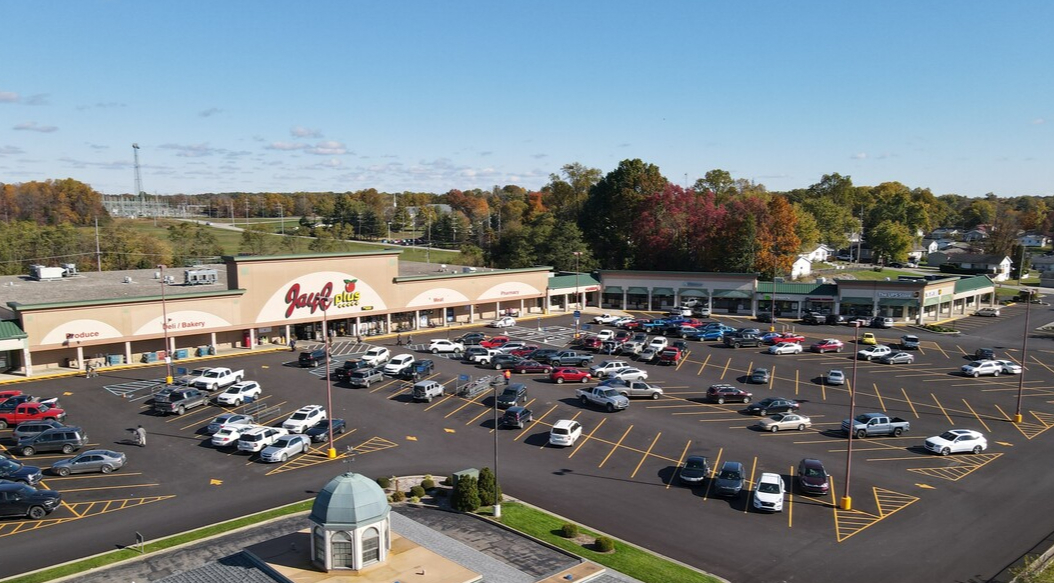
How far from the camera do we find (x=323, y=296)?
63.2 metres

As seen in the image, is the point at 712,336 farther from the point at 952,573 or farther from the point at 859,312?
the point at 952,573

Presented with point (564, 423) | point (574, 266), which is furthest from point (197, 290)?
point (574, 266)

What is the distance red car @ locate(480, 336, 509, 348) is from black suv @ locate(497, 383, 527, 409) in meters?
15.6

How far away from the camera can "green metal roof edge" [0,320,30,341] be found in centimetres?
4828

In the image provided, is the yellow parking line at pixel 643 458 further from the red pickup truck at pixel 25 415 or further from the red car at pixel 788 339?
the red pickup truck at pixel 25 415

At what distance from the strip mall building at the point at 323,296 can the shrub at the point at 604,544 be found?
3412cm

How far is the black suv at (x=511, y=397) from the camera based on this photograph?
44.2 meters

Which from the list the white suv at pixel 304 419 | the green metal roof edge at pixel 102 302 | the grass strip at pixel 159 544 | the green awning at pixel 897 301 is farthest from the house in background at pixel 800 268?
the grass strip at pixel 159 544

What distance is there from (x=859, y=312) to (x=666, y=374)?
37089mm

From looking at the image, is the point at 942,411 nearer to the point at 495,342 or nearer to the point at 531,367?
the point at 531,367

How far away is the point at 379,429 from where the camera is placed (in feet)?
133

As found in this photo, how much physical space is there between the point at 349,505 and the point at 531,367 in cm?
3288

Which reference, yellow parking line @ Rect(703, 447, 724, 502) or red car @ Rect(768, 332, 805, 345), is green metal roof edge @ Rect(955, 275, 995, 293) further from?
yellow parking line @ Rect(703, 447, 724, 502)

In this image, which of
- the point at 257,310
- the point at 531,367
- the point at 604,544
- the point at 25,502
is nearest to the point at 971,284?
the point at 531,367
